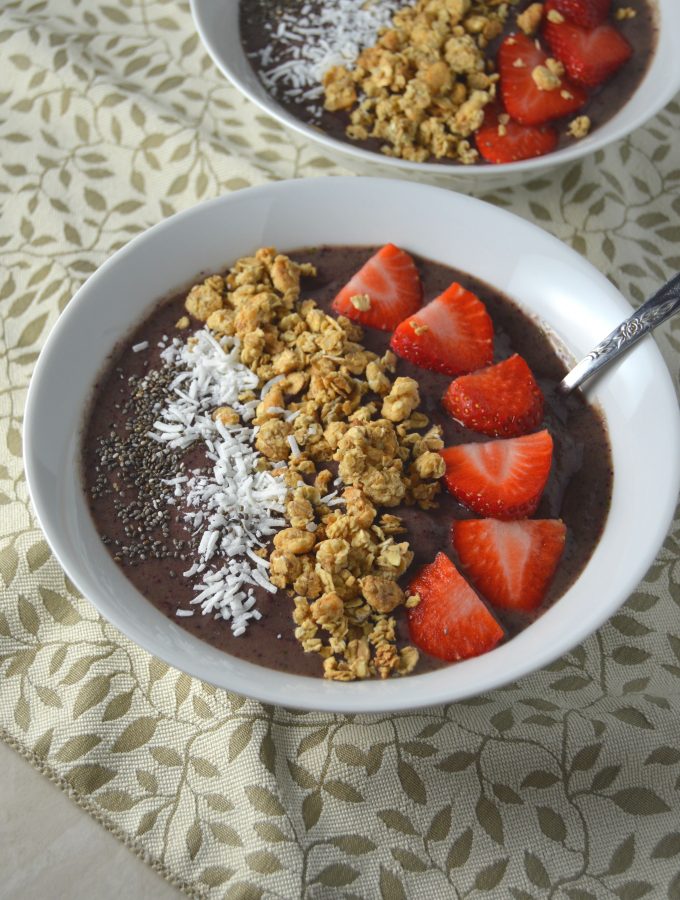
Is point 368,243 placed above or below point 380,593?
above

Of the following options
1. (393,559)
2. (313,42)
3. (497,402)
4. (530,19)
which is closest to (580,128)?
(530,19)

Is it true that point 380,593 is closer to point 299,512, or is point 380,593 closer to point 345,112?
point 299,512

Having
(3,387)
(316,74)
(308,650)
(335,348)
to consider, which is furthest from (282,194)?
(308,650)

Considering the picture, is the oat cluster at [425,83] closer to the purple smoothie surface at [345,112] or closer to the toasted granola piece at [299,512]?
the purple smoothie surface at [345,112]

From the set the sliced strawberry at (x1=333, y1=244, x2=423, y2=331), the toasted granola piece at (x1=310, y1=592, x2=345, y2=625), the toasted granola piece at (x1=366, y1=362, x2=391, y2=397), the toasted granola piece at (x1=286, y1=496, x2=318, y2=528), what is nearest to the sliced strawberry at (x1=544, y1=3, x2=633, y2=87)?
the sliced strawberry at (x1=333, y1=244, x2=423, y2=331)

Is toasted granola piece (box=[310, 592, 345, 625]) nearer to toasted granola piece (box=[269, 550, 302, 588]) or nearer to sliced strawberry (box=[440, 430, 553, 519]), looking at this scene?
toasted granola piece (box=[269, 550, 302, 588])
